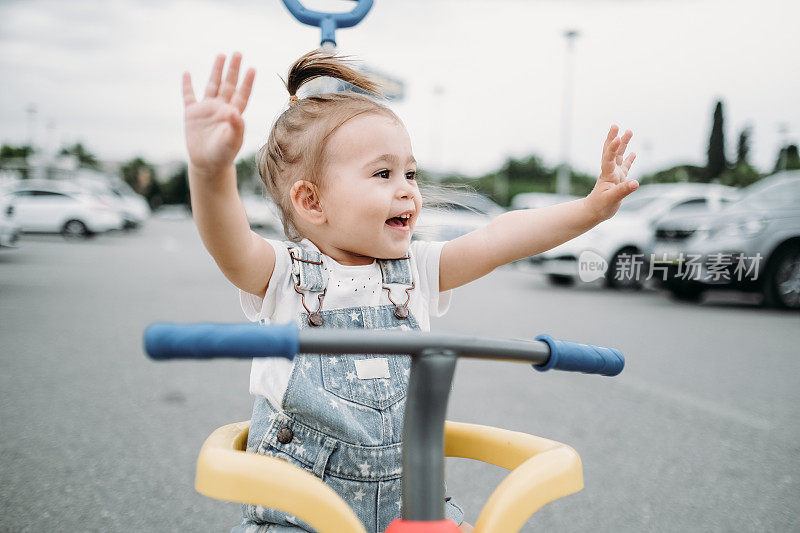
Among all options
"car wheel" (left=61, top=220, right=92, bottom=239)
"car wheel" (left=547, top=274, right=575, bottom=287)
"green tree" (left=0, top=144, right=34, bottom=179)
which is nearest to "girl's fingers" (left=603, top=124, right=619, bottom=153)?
"green tree" (left=0, top=144, right=34, bottom=179)

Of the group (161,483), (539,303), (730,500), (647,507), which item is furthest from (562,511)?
(539,303)

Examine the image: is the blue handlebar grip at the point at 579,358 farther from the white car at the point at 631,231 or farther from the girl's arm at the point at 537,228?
the white car at the point at 631,231

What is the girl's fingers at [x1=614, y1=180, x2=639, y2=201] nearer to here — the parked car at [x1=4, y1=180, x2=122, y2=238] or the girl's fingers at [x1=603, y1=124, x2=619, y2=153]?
the girl's fingers at [x1=603, y1=124, x2=619, y2=153]

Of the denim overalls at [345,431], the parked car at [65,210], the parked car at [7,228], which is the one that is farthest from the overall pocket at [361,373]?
the parked car at [65,210]

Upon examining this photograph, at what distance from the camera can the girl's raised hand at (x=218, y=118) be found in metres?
1.00

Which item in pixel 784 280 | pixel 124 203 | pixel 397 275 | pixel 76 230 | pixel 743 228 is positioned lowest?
pixel 76 230

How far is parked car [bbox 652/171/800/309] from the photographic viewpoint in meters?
4.66

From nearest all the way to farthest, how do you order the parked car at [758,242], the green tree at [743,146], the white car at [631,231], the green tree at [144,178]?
the green tree at [743,146], the parked car at [758,242], the white car at [631,231], the green tree at [144,178]

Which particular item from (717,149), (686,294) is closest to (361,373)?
(717,149)

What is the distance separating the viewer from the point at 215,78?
1.04 m

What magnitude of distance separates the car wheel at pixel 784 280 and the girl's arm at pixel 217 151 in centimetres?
468

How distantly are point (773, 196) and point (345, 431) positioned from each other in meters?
4.73

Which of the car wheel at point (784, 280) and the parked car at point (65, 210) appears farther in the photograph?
the parked car at point (65, 210)

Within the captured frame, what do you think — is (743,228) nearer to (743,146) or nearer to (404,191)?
(743,146)
